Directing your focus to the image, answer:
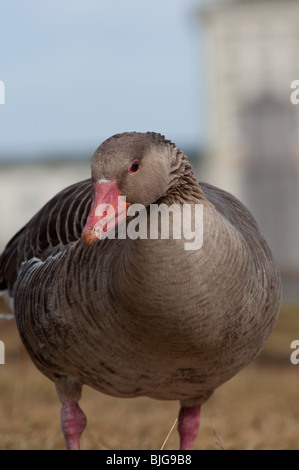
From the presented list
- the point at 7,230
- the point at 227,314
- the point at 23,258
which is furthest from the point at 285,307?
the point at 7,230

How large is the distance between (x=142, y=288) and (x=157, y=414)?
201 inches

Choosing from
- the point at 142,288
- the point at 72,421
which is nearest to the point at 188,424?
the point at 72,421

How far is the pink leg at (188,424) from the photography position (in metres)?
5.75

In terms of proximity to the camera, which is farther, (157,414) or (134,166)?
(157,414)

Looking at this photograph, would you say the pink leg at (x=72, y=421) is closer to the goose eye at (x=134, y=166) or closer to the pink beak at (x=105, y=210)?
the pink beak at (x=105, y=210)

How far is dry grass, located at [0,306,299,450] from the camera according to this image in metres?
6.59

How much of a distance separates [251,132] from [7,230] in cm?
1234

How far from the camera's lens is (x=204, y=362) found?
4723mm

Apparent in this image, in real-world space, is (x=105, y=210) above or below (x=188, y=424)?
above

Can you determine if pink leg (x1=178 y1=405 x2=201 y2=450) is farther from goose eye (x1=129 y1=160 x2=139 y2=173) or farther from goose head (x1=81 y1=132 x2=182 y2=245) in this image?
goose eye (x1=129 y1=160 x2=139 y2=173)

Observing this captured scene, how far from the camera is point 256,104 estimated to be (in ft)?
95.7

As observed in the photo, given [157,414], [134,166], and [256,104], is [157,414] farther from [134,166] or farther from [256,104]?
[256,104]

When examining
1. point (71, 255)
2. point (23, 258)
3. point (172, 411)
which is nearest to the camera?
point (71, 255)
